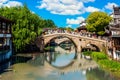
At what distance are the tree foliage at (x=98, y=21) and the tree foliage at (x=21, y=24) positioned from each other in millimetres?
14634

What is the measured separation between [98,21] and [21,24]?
1864cm

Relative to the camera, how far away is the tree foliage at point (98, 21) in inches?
2687

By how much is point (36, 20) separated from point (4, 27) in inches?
577

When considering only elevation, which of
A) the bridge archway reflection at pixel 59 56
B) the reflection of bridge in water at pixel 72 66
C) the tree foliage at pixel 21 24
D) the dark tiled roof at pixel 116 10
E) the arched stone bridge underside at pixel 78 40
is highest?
the dark tiled roof at pixel 116 10

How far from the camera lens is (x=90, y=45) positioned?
236 ft

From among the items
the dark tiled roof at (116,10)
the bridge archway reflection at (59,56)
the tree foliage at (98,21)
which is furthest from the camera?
the dark tiled roof at (116,10)

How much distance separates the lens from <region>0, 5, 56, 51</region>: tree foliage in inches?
2294

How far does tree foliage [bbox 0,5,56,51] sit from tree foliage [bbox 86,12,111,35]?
1463cm

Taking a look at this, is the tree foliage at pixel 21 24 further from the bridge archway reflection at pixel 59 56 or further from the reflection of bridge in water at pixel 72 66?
the reflection of bridge in water at pixel 72 66


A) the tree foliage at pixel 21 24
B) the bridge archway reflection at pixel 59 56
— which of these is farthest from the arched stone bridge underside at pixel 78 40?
the tree foliage at pixel 21 24

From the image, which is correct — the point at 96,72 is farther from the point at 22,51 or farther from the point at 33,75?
the point at 22,51

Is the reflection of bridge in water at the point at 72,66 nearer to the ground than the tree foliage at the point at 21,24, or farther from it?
nearer to the ground

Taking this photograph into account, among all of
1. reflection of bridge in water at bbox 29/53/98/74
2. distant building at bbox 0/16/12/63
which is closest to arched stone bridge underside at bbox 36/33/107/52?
distant building at bbox 0/16/12/63

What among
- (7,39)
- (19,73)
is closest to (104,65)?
(19,73)
